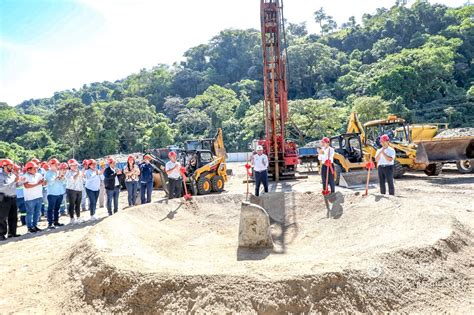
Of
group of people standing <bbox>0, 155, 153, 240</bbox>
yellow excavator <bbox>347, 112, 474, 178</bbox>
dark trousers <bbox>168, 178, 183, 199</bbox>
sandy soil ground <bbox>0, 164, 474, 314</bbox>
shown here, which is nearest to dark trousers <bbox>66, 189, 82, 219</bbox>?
group of people standing <bbox>0, 155, 153, 240</bbox>

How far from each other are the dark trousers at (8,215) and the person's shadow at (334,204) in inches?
256

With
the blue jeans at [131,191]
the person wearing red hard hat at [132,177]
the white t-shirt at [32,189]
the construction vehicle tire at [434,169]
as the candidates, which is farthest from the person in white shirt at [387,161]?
the white t-shirt at [32,189]

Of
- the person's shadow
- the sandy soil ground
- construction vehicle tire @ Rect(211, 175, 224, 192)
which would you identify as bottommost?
the sandy soil ground

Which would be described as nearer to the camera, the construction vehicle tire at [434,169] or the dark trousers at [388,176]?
the dark trousers at [388,176]

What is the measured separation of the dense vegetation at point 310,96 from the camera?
35656 mm

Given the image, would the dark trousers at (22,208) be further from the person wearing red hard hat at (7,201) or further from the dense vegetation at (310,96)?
the dense vegetation at (310,96)

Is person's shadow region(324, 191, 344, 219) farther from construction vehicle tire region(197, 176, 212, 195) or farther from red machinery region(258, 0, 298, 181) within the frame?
red machinery region(258, 0, 298, 181)

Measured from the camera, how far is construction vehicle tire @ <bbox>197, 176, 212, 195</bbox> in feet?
39.2

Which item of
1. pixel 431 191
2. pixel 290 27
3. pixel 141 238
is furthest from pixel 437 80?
pixel 290 27

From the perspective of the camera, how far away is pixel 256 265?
3.86 metres

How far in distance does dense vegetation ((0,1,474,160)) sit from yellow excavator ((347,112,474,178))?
14392 mm

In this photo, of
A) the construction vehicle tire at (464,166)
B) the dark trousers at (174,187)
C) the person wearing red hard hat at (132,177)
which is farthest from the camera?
the construction vehicle tire at (464,166)

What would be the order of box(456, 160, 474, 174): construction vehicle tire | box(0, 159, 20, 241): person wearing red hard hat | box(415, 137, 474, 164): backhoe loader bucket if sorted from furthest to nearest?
box(456, 160, 474, 174): construction vehicle tire → box(415, 137, 474, 164): backhoe loader bucket → box(0, 159, 20, 241): person wearing red hard hat

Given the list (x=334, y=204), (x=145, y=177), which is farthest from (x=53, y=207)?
(x=334, y=204)
